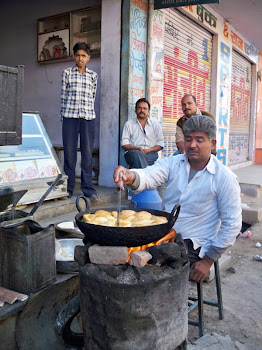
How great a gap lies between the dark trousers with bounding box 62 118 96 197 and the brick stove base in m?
3.52

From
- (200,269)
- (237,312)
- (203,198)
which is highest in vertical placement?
(203,198)

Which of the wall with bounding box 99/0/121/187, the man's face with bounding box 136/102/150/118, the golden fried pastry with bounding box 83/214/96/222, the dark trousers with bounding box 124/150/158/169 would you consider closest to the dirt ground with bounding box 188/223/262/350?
the golden fried pastry with bounding box 83/214/96/222

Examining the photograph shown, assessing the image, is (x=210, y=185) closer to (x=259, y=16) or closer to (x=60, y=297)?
(x=60, y=297)

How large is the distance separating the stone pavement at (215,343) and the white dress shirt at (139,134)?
3836mm

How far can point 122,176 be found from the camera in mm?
2566

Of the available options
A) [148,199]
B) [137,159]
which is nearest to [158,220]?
[148,199]

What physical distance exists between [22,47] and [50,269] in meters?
7.04

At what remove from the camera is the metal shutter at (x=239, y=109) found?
40.5 feet

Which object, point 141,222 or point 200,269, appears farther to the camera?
point 200,269

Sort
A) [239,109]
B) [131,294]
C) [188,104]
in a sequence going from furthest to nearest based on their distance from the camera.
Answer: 1. [239,109]
2. [188,104]
3. [131,294]

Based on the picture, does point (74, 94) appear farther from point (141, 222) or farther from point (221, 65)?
point (221, 65)

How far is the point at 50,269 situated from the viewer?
274 centimetres

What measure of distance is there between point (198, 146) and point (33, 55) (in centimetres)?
657

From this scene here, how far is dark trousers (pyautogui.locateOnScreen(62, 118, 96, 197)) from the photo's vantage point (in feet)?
18.3
